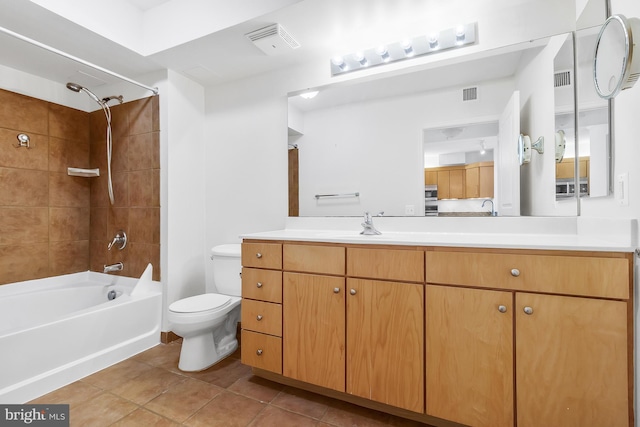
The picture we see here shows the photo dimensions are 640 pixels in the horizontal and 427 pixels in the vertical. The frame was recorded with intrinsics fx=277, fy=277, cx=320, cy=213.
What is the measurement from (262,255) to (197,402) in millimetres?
845

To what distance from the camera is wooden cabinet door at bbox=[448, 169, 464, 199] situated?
5.49 feet

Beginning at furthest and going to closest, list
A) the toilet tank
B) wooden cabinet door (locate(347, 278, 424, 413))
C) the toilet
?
1. the toilet tank
2. the toilet
3. wooden cabinet door (locate(347, 278, 424, 413))

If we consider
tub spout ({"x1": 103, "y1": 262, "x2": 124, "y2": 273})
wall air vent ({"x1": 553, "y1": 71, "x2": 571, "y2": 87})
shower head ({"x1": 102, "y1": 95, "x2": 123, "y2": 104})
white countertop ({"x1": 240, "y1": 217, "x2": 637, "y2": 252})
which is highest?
shower head ({"x1": 102, "y1": 95, "x2": 123, "y2": 104})

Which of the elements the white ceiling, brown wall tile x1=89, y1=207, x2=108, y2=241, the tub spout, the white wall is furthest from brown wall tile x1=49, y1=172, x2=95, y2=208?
the white wall

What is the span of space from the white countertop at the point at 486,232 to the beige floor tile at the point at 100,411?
1063 millimetres

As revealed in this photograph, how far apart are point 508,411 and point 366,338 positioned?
23.5 inches

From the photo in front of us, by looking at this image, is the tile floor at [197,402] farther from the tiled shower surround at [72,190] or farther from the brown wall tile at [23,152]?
the brown wall tile at [23,152]

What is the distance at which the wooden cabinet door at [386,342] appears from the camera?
4.06 ft

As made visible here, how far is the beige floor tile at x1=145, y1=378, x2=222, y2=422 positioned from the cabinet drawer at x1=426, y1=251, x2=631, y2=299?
1359 mm

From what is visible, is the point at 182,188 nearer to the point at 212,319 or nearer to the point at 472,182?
the point at 212,319

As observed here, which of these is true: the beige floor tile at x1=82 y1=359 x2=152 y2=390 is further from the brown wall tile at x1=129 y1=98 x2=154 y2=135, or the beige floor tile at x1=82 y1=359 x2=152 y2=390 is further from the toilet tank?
the brown wall tile at x1=129 y1=98 x2=154 y2=135

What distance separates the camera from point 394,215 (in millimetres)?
1829

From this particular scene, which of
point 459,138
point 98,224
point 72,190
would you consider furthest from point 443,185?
point 72,190

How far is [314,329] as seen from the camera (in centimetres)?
145
